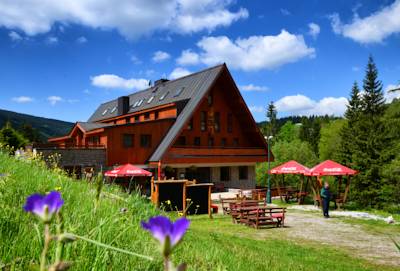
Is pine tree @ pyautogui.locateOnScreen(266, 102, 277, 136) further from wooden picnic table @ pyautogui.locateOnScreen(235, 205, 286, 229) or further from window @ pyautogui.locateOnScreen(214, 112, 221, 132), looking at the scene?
wooden picnic table @ pyautogui.locateOnScreen(235, 205, 286, 229)

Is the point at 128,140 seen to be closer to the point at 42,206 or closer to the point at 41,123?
the point at 42,206

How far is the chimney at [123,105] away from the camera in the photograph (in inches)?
1711

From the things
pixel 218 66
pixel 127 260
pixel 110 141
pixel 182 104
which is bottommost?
pixel 127 260

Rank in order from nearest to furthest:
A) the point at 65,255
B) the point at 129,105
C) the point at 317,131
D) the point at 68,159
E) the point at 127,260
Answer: the point at 65,255 < the point at 127,260 < the point at 68,159 < the point at 129,105 < the point at 317,131

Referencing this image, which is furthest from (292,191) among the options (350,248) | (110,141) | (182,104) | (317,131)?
(317,131)

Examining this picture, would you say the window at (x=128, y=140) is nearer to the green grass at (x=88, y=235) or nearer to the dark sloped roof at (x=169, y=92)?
the dark sloped roof at (x=169, y=92)

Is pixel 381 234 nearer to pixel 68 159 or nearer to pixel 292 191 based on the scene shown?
pixel 292 191

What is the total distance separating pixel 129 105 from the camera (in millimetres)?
44781

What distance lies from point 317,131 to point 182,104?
70.8m

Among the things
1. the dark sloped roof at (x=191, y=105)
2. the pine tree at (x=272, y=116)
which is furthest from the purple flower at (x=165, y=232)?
the pine tree at (x=272, y=116)

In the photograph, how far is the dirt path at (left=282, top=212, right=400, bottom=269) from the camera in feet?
36.6

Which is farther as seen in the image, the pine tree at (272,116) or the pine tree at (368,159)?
the pine tree at (272,116)

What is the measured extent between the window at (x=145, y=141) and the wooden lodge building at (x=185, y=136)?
0.09 metres

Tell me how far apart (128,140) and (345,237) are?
20.7m
